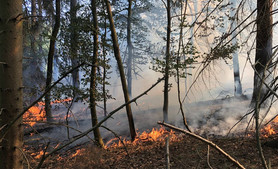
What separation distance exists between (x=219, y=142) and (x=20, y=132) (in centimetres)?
566

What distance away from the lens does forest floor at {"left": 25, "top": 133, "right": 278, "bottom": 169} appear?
4695mm

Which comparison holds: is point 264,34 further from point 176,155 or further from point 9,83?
point 9,83

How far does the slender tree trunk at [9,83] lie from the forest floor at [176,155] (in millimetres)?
2724

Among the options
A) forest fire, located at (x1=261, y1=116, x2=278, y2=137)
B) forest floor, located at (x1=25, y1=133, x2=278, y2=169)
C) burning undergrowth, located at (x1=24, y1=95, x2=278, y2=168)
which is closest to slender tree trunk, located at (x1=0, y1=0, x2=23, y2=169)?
forest floor, located at (x1=25, y1=133, x2=278, y2=169)

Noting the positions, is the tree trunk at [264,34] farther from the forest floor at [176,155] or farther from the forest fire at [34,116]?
the forest fire at [34,116]

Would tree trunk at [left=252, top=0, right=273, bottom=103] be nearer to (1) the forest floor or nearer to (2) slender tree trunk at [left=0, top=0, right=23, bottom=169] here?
(1) the forest floor

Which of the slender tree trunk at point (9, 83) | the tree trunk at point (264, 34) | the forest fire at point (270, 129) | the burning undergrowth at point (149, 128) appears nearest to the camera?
the tree trunk at point (264, 34)

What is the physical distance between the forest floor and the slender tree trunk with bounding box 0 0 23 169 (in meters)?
2.72

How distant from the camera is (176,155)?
586 cm

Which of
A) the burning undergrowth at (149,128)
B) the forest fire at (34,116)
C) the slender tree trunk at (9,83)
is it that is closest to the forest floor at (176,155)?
the burning undergrowth at (149,128)

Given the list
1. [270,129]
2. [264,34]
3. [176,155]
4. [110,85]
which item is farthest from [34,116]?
[270,129]

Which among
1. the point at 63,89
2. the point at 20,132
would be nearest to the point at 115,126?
the point at 63,89

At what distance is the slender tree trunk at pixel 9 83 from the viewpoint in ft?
6.30

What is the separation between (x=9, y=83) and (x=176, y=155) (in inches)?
196
